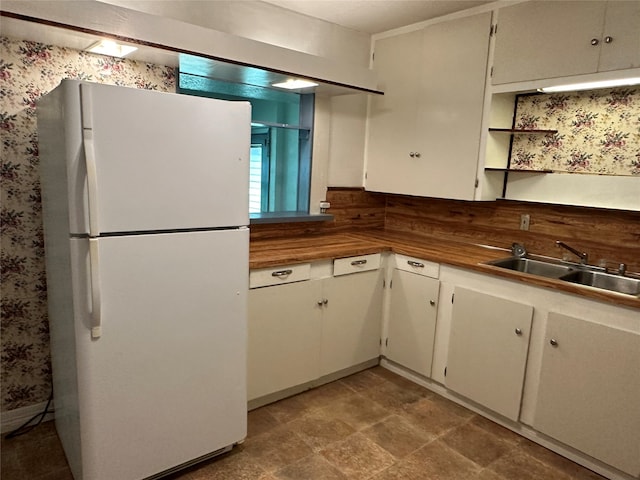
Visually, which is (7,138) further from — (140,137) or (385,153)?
(385,153)

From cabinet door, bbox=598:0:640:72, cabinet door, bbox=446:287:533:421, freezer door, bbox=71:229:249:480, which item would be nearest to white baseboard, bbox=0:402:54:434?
freezer door, bbox=71:229:249:480

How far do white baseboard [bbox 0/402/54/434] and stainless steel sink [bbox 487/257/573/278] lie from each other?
2608mm

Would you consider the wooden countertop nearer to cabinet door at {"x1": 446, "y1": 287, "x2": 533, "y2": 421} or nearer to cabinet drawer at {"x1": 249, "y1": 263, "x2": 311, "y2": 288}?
cabinet drawer at {"x1": 249, "y1": 263, "x2": 311, "y2": 288}

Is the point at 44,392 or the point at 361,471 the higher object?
the point at 44,392

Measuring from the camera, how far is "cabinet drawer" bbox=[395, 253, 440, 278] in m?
2.74

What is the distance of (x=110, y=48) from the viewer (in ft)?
6.93

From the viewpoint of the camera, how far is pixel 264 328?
245 cm

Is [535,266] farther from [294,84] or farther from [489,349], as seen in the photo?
[294,84]

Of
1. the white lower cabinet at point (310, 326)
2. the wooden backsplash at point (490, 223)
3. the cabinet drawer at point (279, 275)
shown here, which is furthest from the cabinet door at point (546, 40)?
the cabinet drawer at point (279, 275)

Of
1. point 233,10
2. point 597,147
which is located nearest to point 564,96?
point 597,147

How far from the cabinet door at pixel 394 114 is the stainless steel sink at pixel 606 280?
124 cm

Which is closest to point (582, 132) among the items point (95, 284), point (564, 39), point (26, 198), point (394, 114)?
point (564, 39)

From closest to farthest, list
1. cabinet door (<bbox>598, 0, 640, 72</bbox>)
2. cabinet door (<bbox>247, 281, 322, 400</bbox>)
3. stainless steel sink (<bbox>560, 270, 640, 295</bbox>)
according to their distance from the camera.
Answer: cabinet door (<bbox>598, 0, 640, 72</bbox>) → stainless steel sink (<bbox>560, 270, 640, 295</bbox>) → cabinet door (<bbox>247, 281, 322, 400</bbox>)

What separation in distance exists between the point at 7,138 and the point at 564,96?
3020 millimetres
